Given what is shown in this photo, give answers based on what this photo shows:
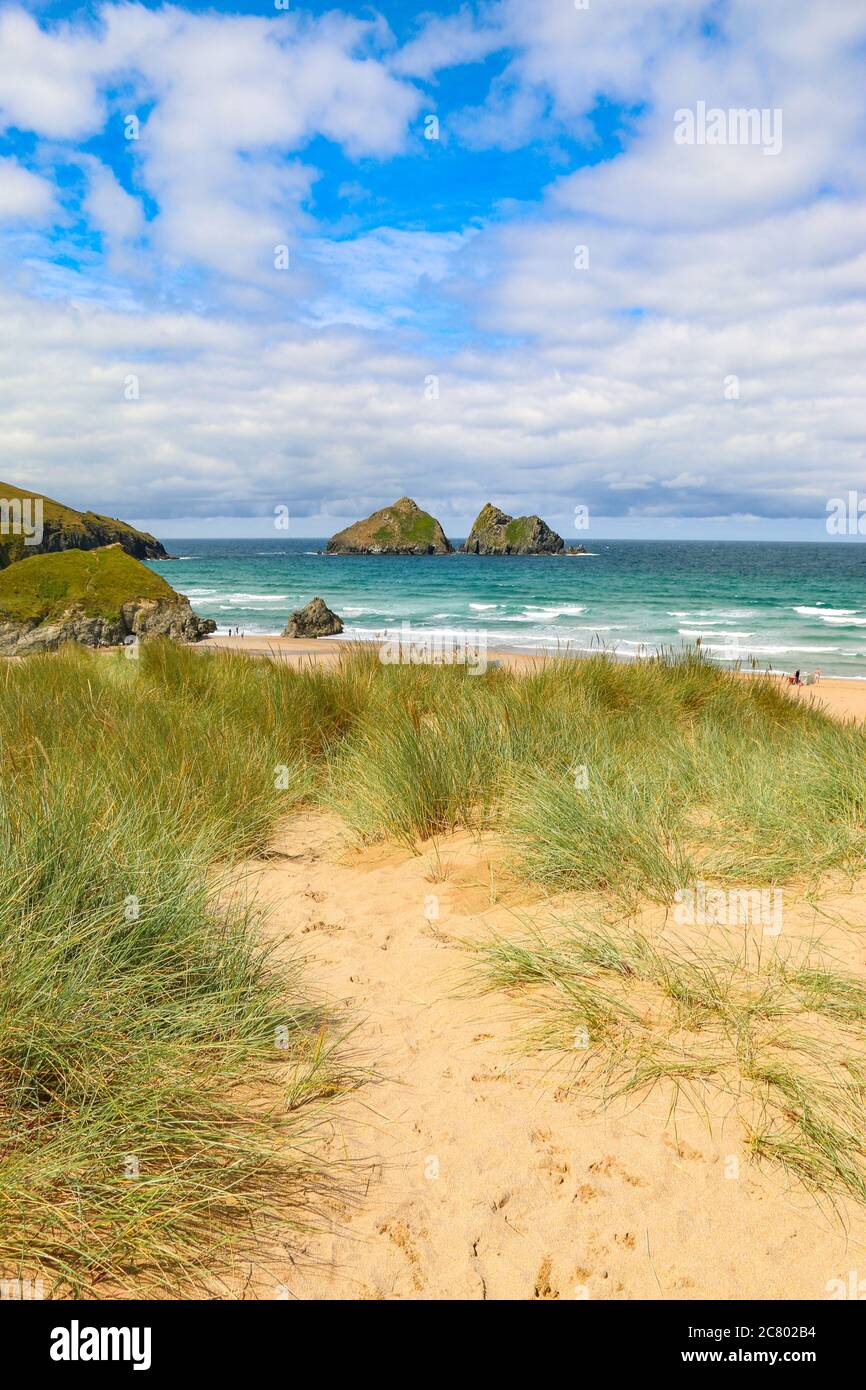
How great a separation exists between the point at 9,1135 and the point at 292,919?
2316 mm

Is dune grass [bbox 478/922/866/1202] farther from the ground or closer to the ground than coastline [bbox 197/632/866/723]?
closer to the ground

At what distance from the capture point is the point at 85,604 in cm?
1714

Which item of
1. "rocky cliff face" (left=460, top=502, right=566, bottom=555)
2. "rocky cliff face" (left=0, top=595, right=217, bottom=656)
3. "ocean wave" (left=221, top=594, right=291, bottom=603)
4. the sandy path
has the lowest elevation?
the sandy path

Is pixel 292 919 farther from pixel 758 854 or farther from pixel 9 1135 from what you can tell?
pixel 758 854

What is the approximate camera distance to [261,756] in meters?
6.22

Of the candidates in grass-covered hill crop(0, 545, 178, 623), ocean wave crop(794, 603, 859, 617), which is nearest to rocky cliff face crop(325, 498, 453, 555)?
ocean wave crop(794, 603, 859, 617)

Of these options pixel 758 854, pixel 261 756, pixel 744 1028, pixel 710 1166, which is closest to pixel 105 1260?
pixel 710 1166

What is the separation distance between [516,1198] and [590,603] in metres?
48.6

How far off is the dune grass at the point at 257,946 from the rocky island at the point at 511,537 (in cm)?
11827

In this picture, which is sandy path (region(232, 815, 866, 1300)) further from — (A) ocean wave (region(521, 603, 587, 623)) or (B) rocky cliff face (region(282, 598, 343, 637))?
(A) ocean wave (region(521, 603, 587, 623))

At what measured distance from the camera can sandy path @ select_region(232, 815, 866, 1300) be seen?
2.18 meters

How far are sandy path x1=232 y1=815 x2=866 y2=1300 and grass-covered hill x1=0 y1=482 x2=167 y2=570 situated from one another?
701 inches

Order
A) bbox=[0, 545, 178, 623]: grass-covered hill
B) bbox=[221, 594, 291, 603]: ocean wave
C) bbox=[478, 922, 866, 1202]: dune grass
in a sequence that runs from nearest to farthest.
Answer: bbox=[478, 922, 866, 1202]: dune grass, bbox=[0, 545, 178, 623]: grass-covered hill, bbox=[221, 594, 291, 603]: ocean wave

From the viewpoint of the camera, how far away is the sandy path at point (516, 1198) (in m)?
2.18
